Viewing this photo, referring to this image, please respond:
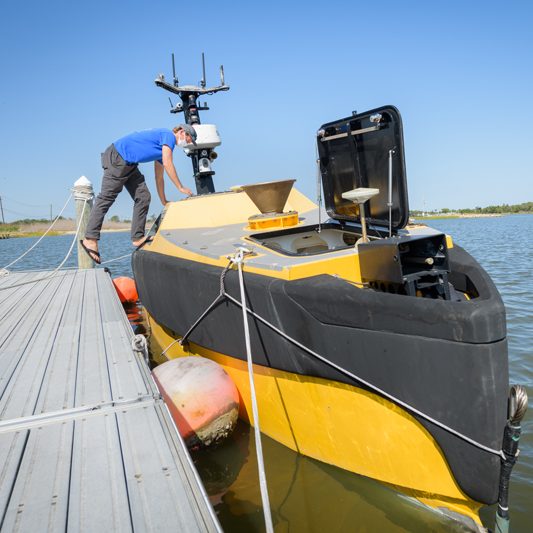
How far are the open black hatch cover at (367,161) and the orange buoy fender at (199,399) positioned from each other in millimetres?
1918

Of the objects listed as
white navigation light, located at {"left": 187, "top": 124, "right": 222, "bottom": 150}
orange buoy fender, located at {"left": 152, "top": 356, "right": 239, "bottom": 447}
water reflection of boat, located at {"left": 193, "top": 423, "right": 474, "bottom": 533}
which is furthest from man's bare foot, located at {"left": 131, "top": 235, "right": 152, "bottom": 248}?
water reflection of boat, located at {"left": 193, "top": 423, "right": 474, "bottom": 533}

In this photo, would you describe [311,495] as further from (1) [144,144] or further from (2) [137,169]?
(2) [137,169]

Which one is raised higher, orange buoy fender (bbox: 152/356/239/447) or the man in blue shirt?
the man in blue shirt

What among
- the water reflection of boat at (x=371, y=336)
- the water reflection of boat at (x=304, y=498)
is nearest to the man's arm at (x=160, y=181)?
the water reflection of boat at (x=371, y=336)

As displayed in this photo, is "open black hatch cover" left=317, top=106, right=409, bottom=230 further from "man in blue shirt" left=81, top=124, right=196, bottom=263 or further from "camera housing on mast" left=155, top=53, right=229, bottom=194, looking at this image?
"camera housing on mast" left=155, top=53, right=229, bottom=194

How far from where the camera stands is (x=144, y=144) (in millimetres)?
6711

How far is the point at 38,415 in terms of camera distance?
2793 mm

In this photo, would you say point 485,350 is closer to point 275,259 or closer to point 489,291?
point 489,291

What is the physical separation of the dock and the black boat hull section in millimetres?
1032

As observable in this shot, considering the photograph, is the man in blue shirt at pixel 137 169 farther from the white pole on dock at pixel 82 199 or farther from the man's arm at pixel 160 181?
the white pole on dock at pixel 82 199

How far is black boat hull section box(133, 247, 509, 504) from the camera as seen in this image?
2498 millimetres

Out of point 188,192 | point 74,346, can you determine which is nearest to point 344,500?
point 74,346

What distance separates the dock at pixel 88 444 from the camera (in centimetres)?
192

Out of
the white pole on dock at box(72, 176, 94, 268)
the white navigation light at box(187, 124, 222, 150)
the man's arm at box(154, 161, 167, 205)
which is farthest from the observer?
the white pole on dock at box(72, 176, 94, 268)
